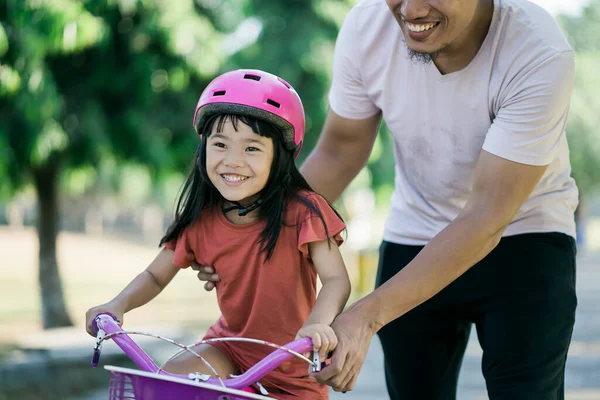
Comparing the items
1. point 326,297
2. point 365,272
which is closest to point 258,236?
point 326,297

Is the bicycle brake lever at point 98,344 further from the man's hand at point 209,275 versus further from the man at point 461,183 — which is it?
the man at point 461,183

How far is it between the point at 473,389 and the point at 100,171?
500cm

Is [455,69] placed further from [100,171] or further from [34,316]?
[34,316]

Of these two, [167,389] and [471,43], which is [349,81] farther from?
[167,389]

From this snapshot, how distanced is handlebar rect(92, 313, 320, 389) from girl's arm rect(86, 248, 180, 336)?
0.13 metres

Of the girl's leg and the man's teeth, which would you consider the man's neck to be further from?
the girl's leg

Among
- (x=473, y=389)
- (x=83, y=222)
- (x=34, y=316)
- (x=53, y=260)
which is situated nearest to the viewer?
(x=473, y=389)

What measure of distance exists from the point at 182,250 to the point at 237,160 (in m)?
0.38

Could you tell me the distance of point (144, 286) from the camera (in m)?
3.00

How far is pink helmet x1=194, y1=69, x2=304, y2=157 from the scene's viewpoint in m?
2.86

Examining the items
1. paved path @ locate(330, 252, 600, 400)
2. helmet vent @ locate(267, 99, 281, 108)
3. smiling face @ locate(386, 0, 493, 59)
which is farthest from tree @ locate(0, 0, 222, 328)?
smiling face @ locate(386, 0, 493, 59)

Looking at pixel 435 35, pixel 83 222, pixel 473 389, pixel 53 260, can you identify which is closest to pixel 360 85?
pixel 435 35

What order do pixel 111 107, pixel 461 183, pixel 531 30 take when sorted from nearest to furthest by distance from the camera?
pixel 531 30 < pixel 461 183 < pixel 111 107

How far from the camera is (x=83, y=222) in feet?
148
